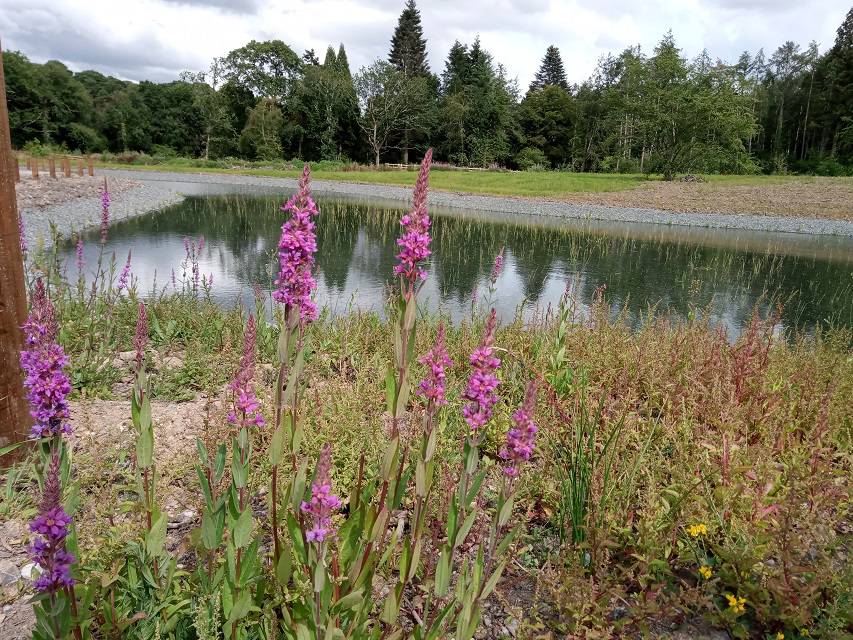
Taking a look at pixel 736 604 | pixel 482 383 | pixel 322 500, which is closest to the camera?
pixel 322 500

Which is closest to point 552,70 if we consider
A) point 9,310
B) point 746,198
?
point 746,198

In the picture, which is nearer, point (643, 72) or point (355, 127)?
point (643, 72)

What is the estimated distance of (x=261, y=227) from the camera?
1812 centimetres

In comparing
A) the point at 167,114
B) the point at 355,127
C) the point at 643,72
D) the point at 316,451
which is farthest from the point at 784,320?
the point at 167,114

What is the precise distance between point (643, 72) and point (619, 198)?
987 inches

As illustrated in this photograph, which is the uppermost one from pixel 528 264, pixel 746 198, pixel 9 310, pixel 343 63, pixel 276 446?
pixel 343 63

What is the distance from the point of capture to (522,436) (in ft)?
5.57

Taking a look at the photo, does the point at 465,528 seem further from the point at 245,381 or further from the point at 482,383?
the point at 245,381

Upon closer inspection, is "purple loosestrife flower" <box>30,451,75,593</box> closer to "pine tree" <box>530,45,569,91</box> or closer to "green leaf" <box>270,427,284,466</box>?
"green leaf" <box>270,427,284,466</box>

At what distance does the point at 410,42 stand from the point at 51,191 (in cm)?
6144

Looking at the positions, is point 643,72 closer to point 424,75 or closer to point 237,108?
point 424,75

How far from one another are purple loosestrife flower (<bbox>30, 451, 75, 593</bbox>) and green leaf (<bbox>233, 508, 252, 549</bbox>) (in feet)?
1.56

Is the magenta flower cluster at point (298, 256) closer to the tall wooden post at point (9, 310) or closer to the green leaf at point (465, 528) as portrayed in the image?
the green leaf at point (465, 528)

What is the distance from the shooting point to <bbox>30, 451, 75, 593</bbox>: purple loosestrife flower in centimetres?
144
